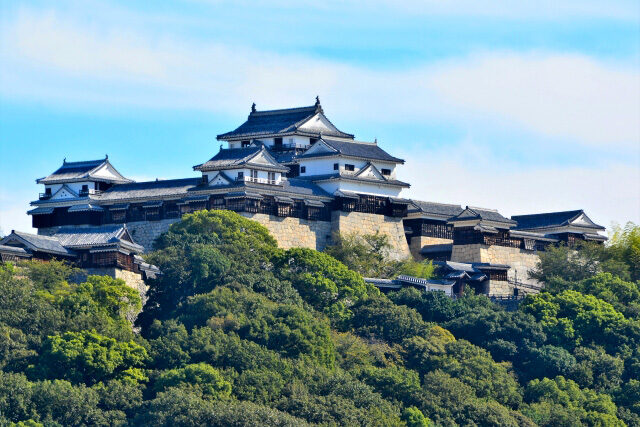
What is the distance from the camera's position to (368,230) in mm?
63719

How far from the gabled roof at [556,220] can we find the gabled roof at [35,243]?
64.0 feet

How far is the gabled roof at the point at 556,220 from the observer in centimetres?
6800

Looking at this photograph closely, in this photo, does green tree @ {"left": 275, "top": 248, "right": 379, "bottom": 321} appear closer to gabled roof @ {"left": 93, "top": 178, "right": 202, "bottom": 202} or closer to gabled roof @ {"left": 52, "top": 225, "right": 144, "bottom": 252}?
gabled roof @ {"left": 52, "top": 225, "right": 144, "bottom": 252}

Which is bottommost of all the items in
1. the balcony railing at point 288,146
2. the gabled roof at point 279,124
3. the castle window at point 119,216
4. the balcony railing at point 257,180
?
the castle window at point 119,216

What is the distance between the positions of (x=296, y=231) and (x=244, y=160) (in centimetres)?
289

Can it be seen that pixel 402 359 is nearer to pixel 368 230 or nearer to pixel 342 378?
pixel 342 378

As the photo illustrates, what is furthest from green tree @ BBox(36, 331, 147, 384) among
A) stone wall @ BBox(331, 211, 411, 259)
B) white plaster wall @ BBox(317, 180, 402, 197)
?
white plaster wall @ BBox(317, 180, 402, 197)

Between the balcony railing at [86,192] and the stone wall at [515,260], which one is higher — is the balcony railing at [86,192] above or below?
above

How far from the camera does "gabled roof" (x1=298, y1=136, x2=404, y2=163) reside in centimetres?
6444

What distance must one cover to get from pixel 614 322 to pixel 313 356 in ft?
37.5

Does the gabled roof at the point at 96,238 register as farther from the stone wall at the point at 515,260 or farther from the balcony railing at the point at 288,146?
the stone wall at the point at 515,260

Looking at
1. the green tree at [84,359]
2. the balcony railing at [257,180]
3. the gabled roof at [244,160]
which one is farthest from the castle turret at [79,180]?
the green tree at [84,359]

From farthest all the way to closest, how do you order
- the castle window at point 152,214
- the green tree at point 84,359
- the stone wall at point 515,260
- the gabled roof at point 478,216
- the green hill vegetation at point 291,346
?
the stone wall at point 515,260 → the gabled roof at point 478,216 → the castle window at point 152,214 → the green tree at point 84,359 → the green hill vegetation at point 291,346

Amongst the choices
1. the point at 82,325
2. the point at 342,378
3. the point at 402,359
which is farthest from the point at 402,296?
the point at 82,325
